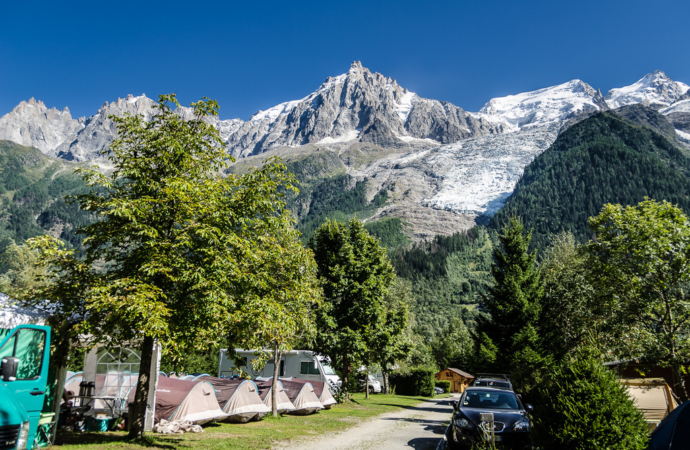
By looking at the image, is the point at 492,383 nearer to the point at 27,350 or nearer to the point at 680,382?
the point at 680,382

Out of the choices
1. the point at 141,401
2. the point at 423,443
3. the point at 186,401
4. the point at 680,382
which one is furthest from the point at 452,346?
the point at 141,401

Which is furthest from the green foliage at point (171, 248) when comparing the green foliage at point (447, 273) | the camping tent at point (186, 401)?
the green foliage at point (447, 273)

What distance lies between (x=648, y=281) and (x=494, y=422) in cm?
1101

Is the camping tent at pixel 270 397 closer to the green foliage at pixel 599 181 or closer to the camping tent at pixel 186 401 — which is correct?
the camping tent at pixel 186 401

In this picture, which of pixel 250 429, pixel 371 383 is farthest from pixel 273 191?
pixel 371 383

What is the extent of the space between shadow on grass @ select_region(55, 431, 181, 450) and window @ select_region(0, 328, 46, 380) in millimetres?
4088

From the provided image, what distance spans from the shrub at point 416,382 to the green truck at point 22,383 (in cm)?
4541

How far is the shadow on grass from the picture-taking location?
11045mm

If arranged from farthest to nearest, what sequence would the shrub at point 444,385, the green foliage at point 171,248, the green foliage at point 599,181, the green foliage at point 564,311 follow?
the green foliage at point 599,181 < the shrub at point 444,385 < the green foliage at point 564,311 < the green foliage at point 171,248

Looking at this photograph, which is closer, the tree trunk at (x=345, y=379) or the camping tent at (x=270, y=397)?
the camping tent at (x=270, y=397)

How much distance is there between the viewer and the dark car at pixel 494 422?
1088 cm

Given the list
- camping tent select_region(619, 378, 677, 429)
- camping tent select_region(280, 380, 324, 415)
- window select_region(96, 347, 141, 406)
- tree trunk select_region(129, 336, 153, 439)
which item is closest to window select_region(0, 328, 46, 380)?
tree trunk select_region(129, 336, 153, 439)

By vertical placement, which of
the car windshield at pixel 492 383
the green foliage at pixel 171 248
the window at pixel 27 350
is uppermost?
the green foliage at pixel 171 248

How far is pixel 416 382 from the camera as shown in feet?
159
